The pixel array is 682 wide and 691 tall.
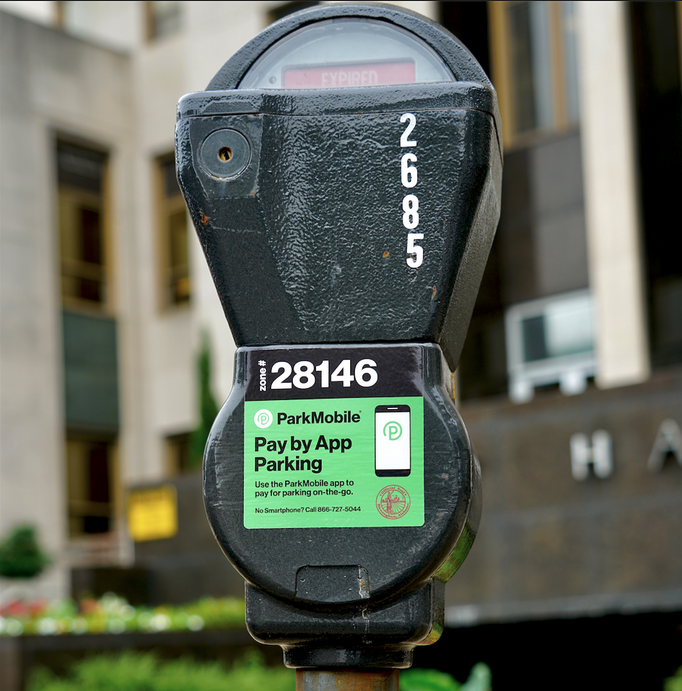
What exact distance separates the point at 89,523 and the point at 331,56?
16.9 m

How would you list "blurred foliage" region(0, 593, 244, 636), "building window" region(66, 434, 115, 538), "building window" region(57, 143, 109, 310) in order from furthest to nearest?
"building window" region(57, 143, 109, 310) → "building window" region(66, 434, 115, 538) → "blurred foliage" region(0, 593, 244, 636)

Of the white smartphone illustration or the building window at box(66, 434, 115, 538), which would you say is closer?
the white smartphone illustration

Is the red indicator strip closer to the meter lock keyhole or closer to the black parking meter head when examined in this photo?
the black parking meter head

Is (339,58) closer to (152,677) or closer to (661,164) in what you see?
(152,677)

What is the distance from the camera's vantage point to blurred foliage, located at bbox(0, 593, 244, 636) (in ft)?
27.3

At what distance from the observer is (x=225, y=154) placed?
74.2 inches

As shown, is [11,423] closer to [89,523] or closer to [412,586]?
[89,523]

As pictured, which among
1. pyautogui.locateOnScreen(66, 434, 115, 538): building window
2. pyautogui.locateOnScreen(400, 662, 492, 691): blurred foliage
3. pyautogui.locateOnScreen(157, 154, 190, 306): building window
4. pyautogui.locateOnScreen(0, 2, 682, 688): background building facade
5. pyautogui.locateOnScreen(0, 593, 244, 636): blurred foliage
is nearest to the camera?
pyautogui.locateOnScreen(400, 662, 492, 691): blurred foliage

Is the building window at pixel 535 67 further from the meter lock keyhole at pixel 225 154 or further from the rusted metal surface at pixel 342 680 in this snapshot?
the rusted metal surface at pixel 342 680

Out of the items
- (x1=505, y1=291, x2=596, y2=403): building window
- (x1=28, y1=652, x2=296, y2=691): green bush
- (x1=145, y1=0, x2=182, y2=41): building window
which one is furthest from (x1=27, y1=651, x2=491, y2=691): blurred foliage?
(x1=145, y1=0, x2=182, y2=41): building window

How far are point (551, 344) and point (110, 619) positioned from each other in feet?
19.5

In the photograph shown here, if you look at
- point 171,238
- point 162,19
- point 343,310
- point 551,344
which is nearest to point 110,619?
point 551,344

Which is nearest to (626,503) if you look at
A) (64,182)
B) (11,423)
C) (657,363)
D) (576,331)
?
(657,363)

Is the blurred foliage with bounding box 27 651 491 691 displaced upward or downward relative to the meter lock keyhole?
downward
